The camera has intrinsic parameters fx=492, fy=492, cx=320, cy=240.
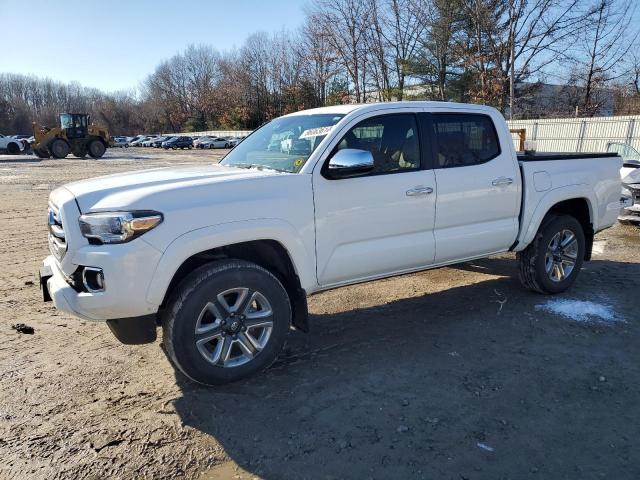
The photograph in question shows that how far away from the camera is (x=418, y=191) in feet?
13.5

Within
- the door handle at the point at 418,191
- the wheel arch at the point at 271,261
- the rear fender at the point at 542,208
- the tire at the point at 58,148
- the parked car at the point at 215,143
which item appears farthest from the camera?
the parked car at the point at 215,143

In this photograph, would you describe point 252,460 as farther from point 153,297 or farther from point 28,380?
point 28,380

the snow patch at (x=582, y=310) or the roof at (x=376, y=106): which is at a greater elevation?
the roof at (x=376, y=106)

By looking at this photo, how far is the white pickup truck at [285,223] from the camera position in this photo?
3.09m

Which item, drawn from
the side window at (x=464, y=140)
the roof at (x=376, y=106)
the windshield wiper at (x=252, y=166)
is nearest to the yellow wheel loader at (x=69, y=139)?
the windshield wiper at (x=252, y=166)

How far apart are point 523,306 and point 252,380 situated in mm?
3007

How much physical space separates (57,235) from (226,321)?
4.29 feet

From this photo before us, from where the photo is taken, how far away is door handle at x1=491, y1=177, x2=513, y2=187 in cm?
462

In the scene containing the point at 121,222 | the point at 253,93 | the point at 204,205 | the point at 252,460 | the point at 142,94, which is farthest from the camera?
the point at 142,94

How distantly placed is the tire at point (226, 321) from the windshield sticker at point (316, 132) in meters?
1.22

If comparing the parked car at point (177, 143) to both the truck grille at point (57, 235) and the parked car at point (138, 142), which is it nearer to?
the parked car at point (138, 142)

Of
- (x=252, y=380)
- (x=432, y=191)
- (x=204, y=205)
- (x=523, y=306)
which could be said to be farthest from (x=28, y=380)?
(x=523, y=306)

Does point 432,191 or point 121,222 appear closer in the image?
point 121,222

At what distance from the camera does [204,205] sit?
324 centimetres
